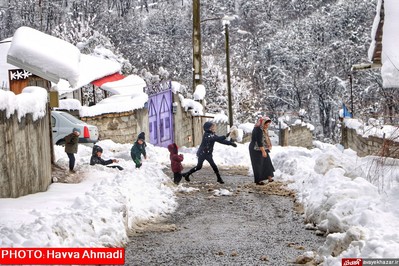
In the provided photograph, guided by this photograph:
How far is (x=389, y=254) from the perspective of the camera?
575cm

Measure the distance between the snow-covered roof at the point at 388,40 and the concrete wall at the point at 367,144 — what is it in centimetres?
116

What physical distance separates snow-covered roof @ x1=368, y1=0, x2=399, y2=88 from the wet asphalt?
2.67 meters

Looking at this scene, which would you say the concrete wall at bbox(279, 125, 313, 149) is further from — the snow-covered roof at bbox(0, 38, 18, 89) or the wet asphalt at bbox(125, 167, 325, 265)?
the wet asphalt at bbox(125, 167, 325, 265)

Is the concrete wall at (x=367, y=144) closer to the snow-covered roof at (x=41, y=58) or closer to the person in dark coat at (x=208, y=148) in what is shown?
the person in dark coat at (x=208, y=148)

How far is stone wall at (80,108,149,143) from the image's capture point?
21.4 m

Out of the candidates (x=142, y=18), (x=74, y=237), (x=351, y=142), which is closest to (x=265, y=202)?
(x=74, y=237)

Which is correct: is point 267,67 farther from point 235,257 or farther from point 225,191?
point 235,257

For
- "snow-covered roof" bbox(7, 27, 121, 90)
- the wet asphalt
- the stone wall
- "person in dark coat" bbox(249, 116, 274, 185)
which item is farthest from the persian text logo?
the stone wall

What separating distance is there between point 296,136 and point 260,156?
20.8 meters

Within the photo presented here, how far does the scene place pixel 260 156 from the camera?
14023mm

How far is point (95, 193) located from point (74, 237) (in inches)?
90.6

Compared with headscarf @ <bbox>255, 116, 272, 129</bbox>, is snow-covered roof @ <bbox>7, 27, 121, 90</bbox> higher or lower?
higher

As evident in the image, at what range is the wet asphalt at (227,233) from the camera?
7.34 metres

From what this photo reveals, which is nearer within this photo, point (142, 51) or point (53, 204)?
point (53, 204)
